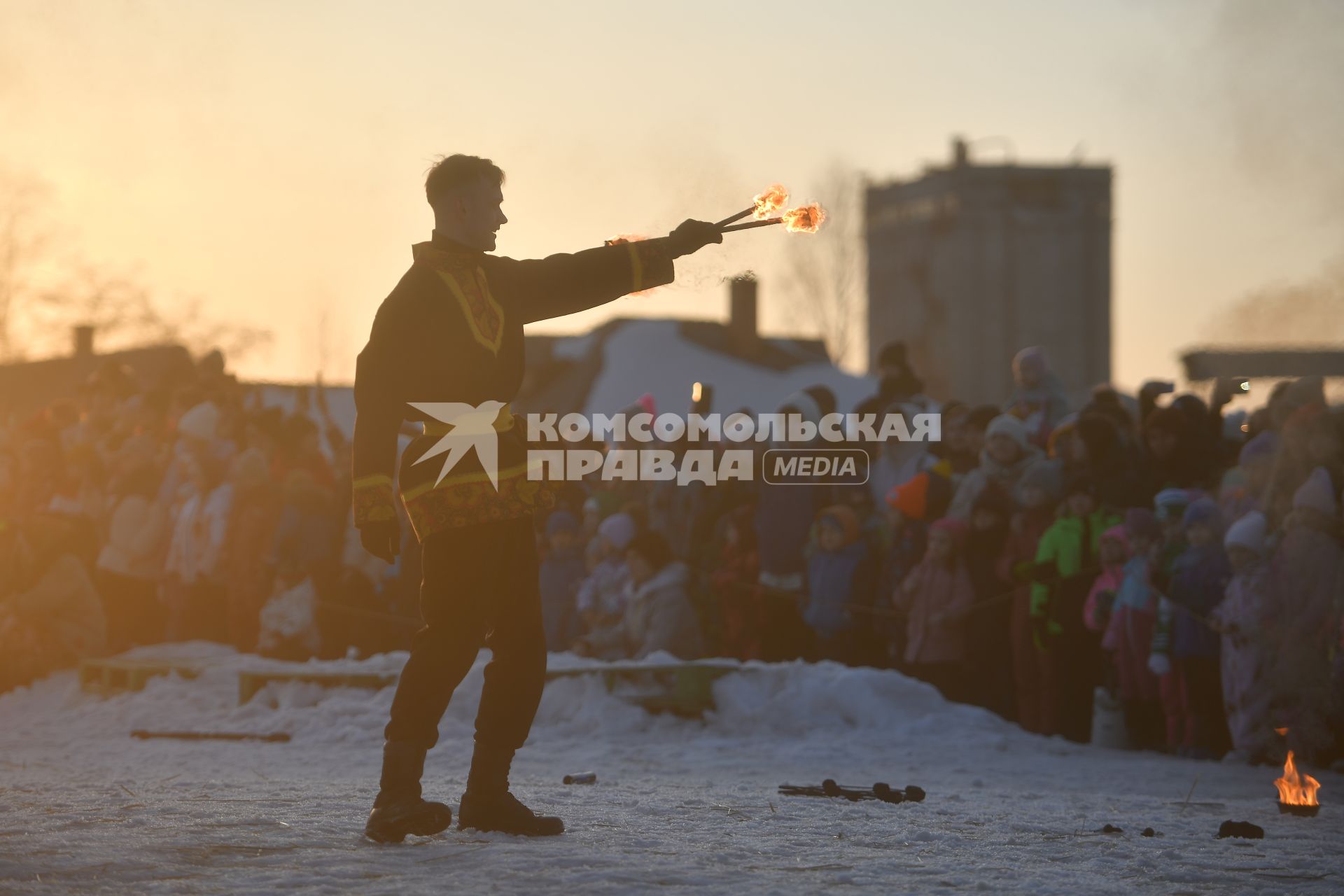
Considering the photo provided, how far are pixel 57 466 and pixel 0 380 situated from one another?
18.0m

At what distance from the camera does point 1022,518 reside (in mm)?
10406

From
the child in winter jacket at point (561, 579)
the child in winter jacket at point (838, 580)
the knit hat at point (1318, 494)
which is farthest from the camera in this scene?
the child in winter jacket at point (561, 579)

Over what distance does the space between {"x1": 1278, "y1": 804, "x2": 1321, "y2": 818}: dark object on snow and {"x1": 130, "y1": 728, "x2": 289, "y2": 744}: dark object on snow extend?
17.7ft

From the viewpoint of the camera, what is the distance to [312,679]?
423 inches

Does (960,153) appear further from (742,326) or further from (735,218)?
(735,218)

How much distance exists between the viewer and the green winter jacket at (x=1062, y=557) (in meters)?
10.0

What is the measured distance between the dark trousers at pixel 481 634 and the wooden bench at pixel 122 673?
689 centimetres

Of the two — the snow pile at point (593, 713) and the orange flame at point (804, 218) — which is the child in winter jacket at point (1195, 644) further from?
the orange flame at point (804, 218)

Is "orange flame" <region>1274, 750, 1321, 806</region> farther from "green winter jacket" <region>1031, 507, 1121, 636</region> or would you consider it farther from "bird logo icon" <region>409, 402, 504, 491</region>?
"bird logo icon" <region>409, 402, 504, 491</region>

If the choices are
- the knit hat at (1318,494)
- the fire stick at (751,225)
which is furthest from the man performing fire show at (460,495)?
the knit hat at (1318,494)

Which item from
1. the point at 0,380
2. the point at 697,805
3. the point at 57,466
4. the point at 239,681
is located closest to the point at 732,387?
the point at 0,380

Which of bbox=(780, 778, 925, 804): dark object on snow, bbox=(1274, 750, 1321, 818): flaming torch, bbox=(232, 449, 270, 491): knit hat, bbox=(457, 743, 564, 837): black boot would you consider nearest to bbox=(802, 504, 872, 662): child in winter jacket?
bbox=(780, 778, 925, 804): dark object on snow

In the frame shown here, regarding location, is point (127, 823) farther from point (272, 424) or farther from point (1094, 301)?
point (1094, 301)

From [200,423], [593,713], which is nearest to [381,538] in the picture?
[593,713]
